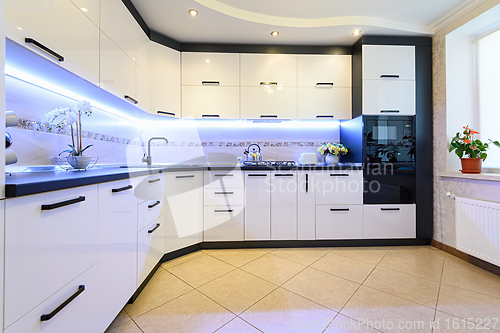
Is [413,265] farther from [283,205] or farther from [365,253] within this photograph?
[283,205]

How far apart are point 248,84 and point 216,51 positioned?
0.56 meters

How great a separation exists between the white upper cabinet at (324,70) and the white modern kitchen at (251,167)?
25mm

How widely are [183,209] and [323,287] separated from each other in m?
1.43

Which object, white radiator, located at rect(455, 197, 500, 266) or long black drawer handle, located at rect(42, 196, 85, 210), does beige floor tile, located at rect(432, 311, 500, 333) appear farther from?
long black drawer handle, located at rect(42, 196, 85, 210)

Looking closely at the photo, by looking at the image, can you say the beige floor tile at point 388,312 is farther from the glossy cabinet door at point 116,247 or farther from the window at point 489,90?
the window at point 489,90

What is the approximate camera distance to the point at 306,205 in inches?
98.7

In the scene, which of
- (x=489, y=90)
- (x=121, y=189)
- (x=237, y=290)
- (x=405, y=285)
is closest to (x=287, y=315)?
(x=237, y=290)

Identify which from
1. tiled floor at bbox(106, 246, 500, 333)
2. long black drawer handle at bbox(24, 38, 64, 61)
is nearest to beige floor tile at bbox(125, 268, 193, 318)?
tiled floor at bbox(106, 246, 500, 333)

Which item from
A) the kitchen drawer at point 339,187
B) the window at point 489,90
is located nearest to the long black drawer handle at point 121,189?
the kitchen drawer at point 339,187

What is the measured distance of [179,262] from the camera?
7.11ft

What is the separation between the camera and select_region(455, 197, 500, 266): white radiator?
185 cm

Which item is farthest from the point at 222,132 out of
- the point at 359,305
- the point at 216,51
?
the point at 359,305

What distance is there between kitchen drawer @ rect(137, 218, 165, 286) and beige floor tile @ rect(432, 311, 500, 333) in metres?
1.84

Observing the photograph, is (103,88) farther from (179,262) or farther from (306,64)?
(306,64)
